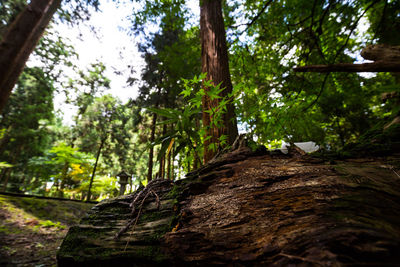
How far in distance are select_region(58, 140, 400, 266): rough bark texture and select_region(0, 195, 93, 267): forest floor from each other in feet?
7.24

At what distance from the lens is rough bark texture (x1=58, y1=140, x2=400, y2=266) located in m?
0.62

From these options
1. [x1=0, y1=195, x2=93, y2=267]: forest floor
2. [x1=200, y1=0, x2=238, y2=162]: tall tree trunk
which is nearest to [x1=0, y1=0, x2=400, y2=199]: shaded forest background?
[x1=200, y1=0, x2=238, y2=162]: tall tree trunk

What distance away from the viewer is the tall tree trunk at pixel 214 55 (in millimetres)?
2588

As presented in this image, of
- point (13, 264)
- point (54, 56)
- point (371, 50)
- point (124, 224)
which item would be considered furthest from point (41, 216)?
point (54, 56)

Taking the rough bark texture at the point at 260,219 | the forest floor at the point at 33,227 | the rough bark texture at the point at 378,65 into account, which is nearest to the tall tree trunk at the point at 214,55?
the rough bark texture at the point at 260,219

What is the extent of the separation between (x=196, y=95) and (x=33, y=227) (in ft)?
15.5

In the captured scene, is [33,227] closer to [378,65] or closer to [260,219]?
[260,219]

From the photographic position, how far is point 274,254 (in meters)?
0.71

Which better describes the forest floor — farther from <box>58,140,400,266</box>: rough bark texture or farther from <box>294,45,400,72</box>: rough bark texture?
<box>294,45,400,72</box>: rough bark texture

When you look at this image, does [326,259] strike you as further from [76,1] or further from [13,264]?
[76,1]

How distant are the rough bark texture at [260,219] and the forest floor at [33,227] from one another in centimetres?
221

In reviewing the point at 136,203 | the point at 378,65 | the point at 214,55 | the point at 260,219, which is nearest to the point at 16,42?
the point at 214,55

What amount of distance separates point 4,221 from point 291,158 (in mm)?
5565

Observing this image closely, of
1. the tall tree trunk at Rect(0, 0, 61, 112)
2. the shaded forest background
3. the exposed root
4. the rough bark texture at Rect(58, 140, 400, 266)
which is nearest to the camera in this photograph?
the rough bark texture at Rect(58, 140, 400, 266)
